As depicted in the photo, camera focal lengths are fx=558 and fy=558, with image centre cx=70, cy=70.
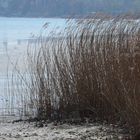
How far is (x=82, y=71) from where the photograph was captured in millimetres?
7773

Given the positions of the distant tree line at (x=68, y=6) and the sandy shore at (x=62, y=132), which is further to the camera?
the distant tree line at (x=68, y=6)

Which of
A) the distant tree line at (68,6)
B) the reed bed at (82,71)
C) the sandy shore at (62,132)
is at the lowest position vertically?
the sandy shore at (62,132)

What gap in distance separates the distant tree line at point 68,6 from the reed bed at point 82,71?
588mm

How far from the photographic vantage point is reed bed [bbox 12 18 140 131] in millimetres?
7172

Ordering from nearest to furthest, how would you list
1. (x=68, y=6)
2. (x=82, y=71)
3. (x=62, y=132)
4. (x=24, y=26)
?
(x=62, y=132)
(x=82, y=71)
(x=68, y=6)
(x=24, y=26)

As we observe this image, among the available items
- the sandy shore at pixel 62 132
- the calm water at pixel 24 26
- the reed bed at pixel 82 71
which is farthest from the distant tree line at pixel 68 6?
the sandy shore at pixel 62 132

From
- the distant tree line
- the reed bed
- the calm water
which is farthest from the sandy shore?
the distant tree line

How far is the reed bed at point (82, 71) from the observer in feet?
23.5

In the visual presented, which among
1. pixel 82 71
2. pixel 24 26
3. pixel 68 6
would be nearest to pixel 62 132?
pixel 82 71

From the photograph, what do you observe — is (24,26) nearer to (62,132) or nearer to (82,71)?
(82,71)

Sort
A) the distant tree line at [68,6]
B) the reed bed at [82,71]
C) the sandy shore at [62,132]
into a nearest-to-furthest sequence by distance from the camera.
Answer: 1. the sandy shore at [62,132]
2. the reed bed at [82,71]
3. the distant tree line at [68,6]

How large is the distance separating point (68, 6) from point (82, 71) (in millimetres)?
2954

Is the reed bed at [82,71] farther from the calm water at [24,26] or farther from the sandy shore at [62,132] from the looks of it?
the calm water at [24,26]

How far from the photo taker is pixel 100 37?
7711mm
